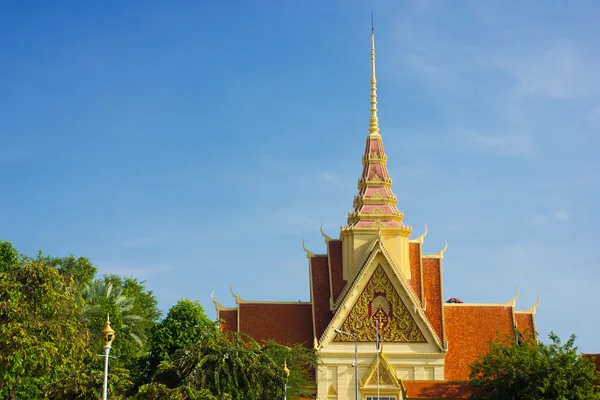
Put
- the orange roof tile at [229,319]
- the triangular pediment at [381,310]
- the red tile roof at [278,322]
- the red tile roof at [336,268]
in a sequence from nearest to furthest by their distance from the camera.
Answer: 1. the triangular pediment at [381,310]
2. the red tile roof at [278,322]
3. the red tile roof at [336,268]
4. the orange roof tile at [229,319]

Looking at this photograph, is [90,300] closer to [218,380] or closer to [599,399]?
[218,380]

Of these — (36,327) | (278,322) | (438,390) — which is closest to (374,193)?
(278,322)

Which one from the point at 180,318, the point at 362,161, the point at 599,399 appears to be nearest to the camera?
the point at 599,399

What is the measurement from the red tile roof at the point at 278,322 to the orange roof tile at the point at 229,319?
1.15ft

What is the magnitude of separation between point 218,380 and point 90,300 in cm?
1875

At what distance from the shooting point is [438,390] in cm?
4625

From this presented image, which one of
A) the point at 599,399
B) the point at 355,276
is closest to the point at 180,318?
the point at 355,276

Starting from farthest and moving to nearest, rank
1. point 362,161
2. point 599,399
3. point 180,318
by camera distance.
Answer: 1. point 362,161
2. point 180,318
3. point 599,399

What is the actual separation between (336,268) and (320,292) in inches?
54.9

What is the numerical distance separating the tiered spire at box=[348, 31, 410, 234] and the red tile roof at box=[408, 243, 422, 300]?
0.92m

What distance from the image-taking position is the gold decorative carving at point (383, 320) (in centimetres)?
4972

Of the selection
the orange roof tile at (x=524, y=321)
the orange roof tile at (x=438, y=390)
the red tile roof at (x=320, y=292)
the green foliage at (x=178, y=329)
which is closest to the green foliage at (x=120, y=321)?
the green foliage at (x=178, y=329)

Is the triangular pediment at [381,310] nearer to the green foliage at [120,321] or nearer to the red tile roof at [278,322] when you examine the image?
the red tile roof at [278,322]

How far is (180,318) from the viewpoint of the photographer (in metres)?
49.7
